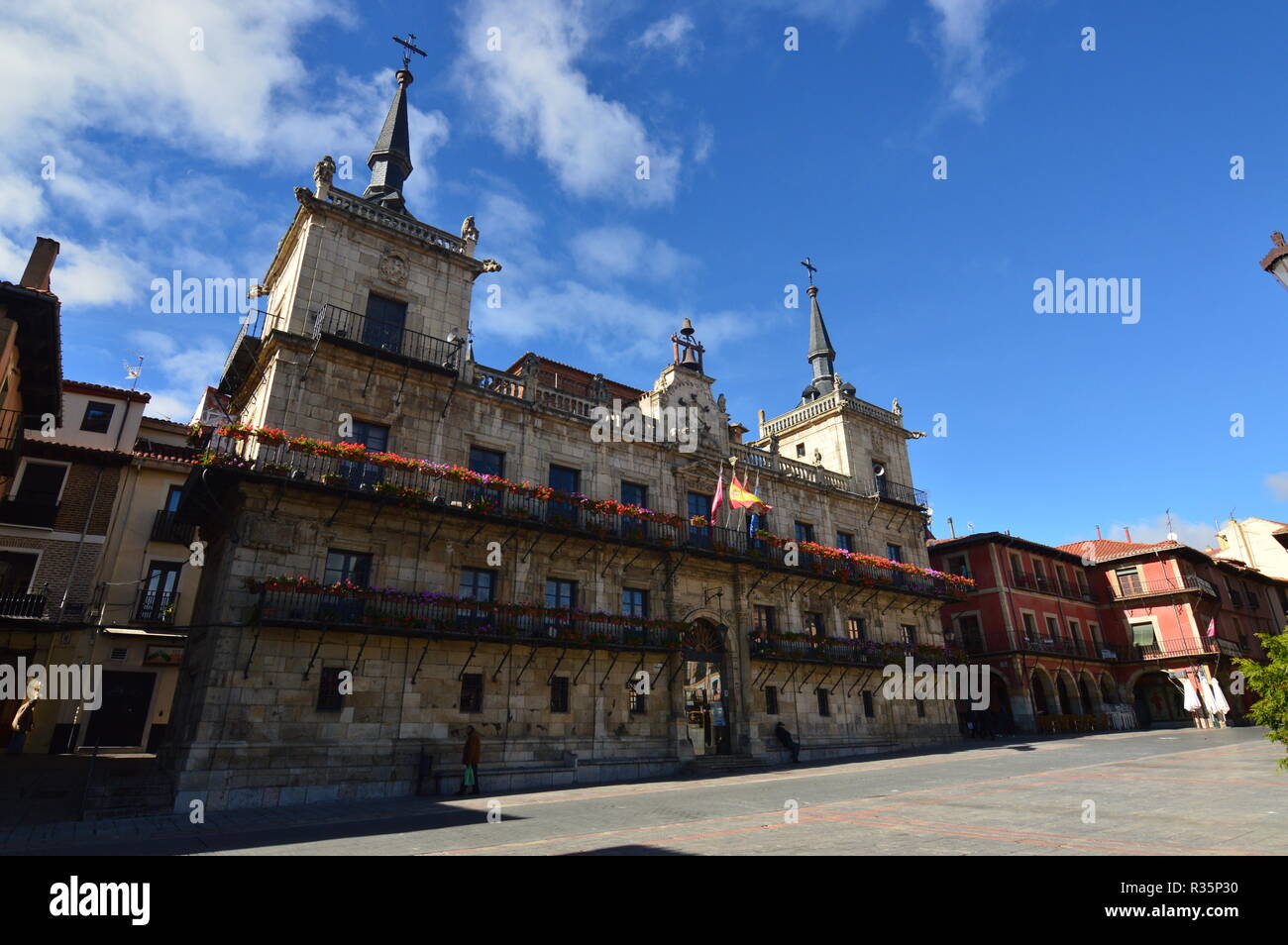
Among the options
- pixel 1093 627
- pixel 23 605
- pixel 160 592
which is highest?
pixel 1093 627

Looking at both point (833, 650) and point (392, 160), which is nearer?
point (392, 160)

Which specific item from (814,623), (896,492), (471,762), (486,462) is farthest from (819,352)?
(471,762)

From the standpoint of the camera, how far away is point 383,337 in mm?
20391

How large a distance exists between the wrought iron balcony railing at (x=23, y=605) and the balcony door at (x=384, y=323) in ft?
43.5

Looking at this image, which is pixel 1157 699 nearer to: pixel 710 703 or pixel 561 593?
pixel 710 703

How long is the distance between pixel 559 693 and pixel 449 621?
14.3 feet

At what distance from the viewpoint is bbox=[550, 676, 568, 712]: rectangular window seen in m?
19.4

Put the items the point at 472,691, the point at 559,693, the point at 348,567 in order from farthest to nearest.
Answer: the point at 559,693, the point at 472,691, the point at 348,567

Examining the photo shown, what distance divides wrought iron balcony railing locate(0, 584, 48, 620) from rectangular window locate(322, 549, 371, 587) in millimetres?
11181

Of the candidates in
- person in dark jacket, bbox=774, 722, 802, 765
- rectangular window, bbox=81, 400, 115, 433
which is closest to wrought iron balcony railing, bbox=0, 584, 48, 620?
rectangular window, bbox=81, 400, 115, 433

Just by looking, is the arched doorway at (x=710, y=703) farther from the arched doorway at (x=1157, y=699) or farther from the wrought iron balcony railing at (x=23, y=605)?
the arched doorway at (x=1157, y=699)

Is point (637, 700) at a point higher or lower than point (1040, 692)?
lower

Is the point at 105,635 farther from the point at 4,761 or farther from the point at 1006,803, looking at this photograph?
the point at 1006,803
